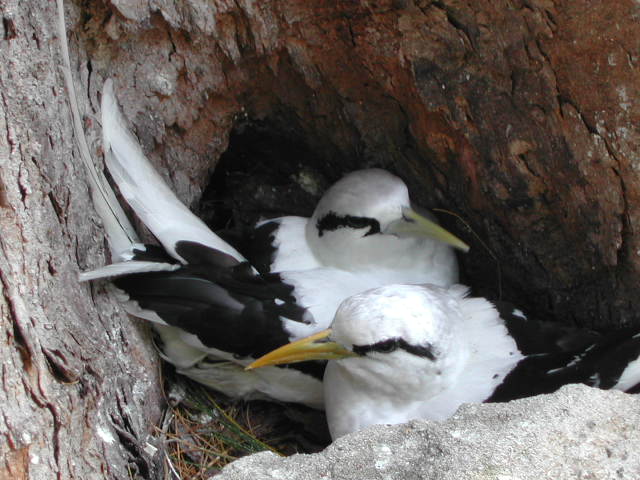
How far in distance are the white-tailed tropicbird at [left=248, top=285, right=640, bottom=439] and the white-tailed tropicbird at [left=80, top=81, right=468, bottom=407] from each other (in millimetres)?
198

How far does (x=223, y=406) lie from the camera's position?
8.45ft

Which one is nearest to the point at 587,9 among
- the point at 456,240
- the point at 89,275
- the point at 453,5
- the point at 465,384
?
the point at 453,5

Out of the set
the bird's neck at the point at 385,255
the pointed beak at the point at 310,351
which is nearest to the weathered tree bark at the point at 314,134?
the bird's neck at the point at 385,255

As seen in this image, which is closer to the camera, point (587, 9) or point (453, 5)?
point (587, 9)

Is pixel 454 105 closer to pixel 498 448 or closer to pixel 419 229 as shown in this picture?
pixel 419 229

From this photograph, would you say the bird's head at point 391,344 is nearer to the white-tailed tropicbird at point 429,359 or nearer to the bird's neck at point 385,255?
the white-tailed tropicbird at point 429,359

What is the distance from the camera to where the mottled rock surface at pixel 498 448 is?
1.47m

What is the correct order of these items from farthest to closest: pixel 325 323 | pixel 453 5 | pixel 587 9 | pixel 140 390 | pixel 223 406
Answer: pixel 223 406 → pixel 325 323 → pixel 140 390 → pixel 453 5 → pixel 587 9

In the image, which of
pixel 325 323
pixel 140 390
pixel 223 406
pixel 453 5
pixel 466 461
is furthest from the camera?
pixel 223 406

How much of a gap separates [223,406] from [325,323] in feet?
1.77

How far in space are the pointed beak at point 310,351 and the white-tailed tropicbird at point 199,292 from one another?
19cm

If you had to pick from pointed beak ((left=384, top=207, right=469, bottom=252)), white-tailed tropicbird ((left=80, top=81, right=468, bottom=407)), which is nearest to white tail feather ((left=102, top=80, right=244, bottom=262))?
white-tailed tropicbird ((left=80, top=81, right=468, bottom=407))

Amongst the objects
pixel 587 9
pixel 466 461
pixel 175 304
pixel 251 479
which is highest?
pixel 587 9

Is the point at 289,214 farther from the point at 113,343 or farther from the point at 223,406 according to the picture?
the point at 113,343
